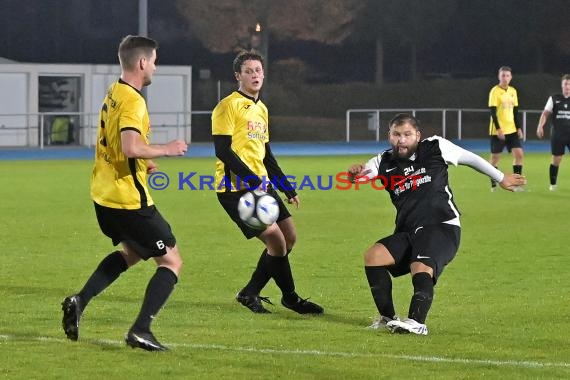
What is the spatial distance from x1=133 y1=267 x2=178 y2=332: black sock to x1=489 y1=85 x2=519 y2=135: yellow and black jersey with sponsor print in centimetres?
1522

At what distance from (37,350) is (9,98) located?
1210 inches

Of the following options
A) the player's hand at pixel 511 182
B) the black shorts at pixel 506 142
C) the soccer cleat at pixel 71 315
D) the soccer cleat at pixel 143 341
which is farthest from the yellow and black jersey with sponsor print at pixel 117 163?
the black shorts at pixel 506 142

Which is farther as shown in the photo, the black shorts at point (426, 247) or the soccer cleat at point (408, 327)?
the black shorts at point (426, 247)

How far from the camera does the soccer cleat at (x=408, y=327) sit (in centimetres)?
808

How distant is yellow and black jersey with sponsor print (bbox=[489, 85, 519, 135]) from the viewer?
22.4 metres

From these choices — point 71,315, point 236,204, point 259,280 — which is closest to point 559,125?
point 259,280

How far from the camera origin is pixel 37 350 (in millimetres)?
7641

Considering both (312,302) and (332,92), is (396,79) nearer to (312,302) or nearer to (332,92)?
(332,92)

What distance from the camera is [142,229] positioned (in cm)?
769

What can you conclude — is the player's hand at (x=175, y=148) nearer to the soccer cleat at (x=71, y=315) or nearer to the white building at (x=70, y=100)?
the soccer cleat at (x=71, y=315)

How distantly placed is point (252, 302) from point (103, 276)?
160cm

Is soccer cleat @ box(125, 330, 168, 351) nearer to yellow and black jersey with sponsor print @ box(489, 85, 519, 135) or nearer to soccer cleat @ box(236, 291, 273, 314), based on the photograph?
soccer cleat @ box(236, 291, 273, 314)

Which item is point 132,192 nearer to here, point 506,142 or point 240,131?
point 240,131

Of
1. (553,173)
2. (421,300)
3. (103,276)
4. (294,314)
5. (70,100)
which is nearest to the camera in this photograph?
(103,276)
